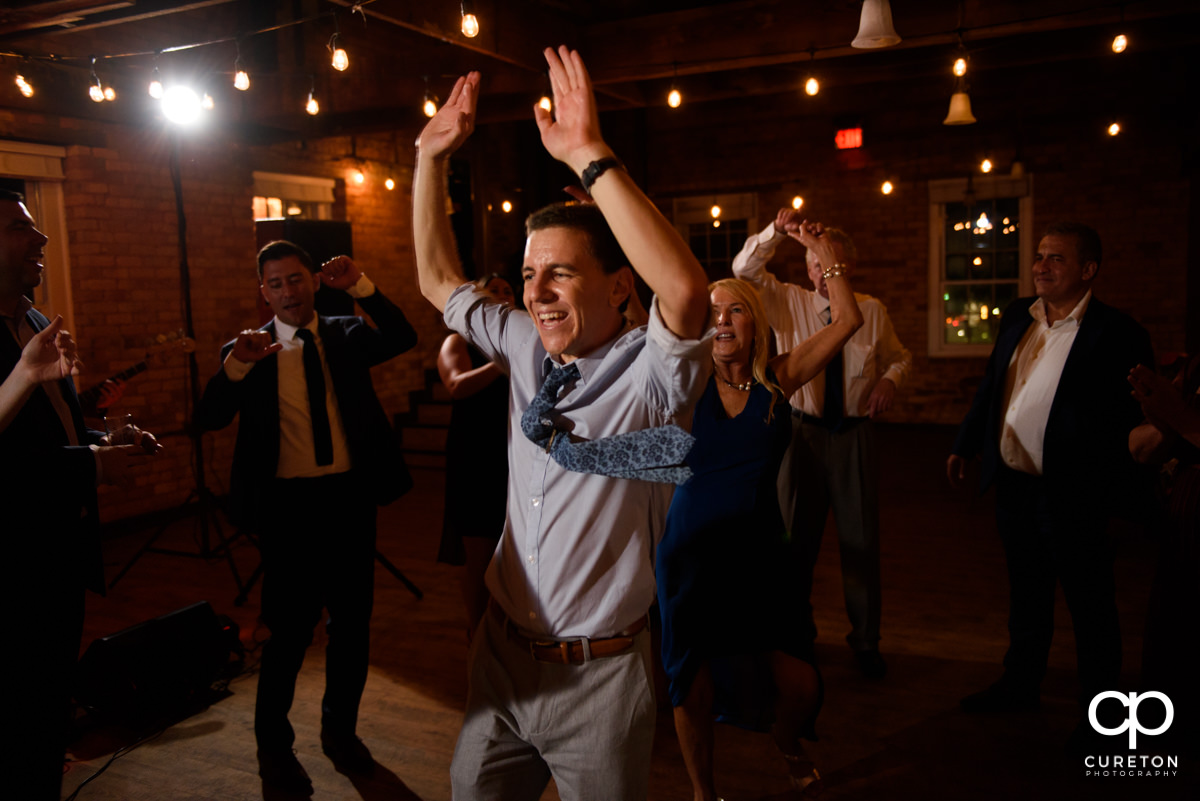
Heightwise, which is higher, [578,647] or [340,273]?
[340,273]

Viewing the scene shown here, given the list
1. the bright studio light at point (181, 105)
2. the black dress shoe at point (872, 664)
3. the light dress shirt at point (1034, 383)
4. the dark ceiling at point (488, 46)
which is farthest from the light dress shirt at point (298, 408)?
the bright studio light at point (181, 105)

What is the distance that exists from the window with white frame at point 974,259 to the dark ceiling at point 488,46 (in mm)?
1549

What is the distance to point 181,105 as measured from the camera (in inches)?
232

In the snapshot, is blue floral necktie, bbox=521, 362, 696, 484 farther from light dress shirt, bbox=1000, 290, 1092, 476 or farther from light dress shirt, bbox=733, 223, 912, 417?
light dress shirt, bbox=733, 223, 912, 417

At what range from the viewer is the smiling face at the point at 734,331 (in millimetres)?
2596

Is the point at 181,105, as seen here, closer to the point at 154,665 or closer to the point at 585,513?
the point at 154,665

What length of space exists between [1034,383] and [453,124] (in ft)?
7.81

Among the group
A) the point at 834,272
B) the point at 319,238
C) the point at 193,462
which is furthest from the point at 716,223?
the point at 834,272

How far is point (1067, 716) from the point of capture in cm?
Result: 305

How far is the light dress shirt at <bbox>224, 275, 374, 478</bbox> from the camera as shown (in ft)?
9.23

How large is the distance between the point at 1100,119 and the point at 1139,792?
8001 millimetres

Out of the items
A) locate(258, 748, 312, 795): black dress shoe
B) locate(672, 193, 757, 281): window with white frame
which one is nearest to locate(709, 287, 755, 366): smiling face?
locate(258, 748, 312, 795): black dress shoe

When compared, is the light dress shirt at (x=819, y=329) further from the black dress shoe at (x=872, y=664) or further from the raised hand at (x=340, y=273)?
the raised hand at (x=340, y=273)

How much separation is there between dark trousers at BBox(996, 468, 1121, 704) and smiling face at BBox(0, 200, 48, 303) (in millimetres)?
3246
